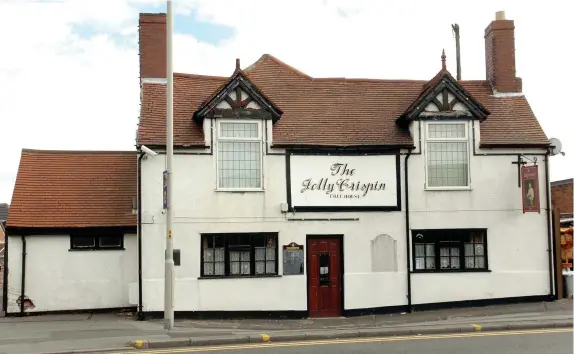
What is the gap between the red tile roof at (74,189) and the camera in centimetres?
2006

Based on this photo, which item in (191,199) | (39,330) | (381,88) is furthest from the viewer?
(381,88)

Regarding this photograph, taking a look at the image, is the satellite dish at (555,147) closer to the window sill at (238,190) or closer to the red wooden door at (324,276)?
the red wooden door at (324,276)

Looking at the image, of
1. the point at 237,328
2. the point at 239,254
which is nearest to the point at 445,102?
the point at 239,254

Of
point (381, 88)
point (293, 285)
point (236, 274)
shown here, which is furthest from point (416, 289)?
point (381, 88)

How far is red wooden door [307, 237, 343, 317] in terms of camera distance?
61.5ft

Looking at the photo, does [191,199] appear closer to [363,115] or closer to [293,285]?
[293,285]

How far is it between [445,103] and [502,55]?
3542 millimetres

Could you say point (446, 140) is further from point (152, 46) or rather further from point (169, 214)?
point (152, 46)

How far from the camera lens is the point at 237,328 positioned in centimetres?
1642

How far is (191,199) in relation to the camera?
18328 mm

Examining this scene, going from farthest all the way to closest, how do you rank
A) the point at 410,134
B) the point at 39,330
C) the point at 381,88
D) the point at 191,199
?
the point at 381,88 → the point at 410,134 → the point at 191,199 → the point at 39,330

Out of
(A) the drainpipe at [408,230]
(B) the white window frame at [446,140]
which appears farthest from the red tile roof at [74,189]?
(B) the white window frame at [446,140]

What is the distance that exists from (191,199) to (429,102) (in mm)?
7379

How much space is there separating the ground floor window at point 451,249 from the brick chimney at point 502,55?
17.1ft
